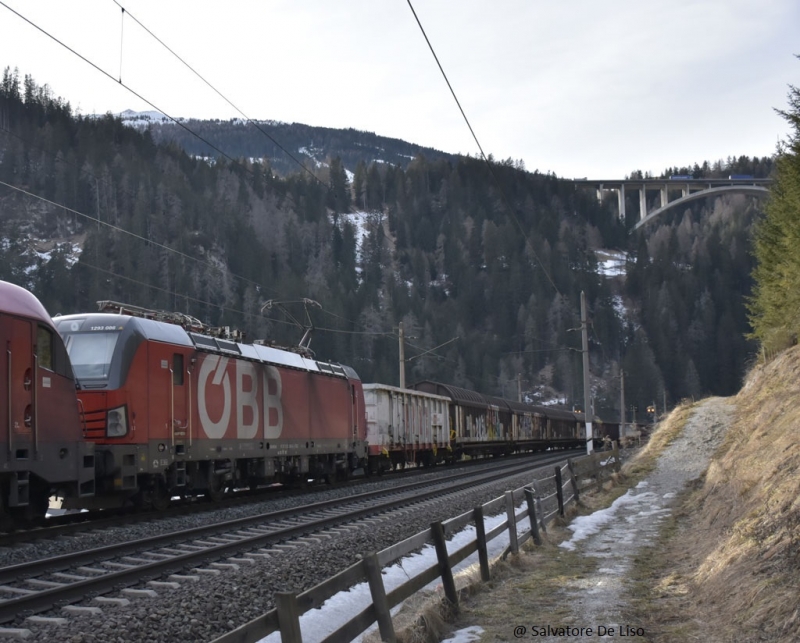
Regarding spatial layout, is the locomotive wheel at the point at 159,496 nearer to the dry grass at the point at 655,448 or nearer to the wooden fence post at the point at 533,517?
the wooden fence post at the point at 533,517

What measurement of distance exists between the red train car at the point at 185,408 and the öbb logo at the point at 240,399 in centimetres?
2

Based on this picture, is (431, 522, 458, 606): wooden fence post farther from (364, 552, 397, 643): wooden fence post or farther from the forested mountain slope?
the forested mountain slope

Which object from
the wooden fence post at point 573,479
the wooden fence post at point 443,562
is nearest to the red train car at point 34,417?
the wooden fence post at point 443,562

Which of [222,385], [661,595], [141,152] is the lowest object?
[661,595]

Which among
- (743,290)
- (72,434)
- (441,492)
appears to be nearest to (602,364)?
(743,290)

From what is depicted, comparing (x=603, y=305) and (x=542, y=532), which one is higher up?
(x=603, y=305)

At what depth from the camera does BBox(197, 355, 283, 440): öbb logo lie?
18.7m

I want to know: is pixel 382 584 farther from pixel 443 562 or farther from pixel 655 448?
pixel 655 448

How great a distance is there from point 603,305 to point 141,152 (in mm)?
95950

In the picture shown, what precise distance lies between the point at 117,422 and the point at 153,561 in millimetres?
5430

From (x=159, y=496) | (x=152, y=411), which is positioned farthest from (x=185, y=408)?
(x=159, y=496)

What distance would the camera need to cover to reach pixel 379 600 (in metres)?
6.90

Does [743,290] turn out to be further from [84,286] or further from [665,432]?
[665,432]

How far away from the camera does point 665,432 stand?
112 ft
